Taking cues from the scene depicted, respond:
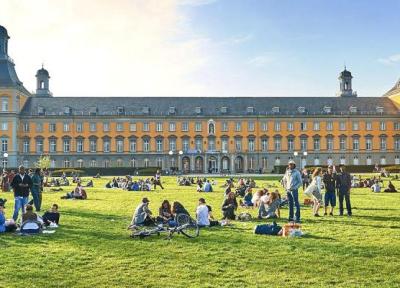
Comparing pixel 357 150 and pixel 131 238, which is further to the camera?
pixel 357 150

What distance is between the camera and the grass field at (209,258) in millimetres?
8969

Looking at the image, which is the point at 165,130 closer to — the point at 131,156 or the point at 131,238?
the point at 131,156

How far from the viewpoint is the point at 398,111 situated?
7444 cm

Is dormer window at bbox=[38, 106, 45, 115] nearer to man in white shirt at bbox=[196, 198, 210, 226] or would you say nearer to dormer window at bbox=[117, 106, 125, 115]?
dormer window at bbox=[117, 106, 125, 115]

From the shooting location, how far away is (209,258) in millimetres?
10664

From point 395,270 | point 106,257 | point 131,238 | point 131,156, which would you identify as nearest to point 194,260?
point 106,257

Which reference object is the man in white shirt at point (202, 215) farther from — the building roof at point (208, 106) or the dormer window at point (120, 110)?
the dormer window at point (120, 110)

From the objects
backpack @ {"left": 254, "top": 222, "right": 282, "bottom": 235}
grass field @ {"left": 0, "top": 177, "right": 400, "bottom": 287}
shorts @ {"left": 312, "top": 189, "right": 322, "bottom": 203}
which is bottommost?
grass field @ {"left": 0, "top": 177, "right": 400, "bottom": 287}

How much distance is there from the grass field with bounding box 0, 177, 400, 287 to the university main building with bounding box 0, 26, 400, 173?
56.7 metres

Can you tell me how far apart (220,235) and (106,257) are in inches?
146

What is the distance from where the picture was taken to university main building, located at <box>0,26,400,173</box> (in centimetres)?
7112

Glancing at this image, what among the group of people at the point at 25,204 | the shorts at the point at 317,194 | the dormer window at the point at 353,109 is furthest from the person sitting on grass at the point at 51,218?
the dormer window at the point at 353,109

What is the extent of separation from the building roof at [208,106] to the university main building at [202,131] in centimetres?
14

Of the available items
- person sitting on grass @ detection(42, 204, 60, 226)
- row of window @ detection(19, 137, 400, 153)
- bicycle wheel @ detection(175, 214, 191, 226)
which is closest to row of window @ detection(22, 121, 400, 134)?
row of window @ detection(19, 137, 400, 153)
